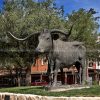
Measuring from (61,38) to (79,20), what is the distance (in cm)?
2134

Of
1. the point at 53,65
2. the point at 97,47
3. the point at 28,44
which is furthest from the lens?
the point at 97,47

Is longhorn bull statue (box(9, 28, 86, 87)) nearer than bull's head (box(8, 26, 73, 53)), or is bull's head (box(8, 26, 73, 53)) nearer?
bull's head (box(8, 26, 73, 53))

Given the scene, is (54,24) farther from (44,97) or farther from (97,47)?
(44,97)

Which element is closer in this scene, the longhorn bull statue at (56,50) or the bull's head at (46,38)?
the bull's head at (46,38)

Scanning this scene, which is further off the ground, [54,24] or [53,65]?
[54,24]

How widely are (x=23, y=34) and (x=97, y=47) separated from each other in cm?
1105

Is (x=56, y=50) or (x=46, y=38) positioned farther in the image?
(x=56, y=50)

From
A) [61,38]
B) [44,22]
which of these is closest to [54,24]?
[44,22]

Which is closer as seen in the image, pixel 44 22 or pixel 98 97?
pixel 98 97

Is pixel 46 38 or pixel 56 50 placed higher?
pixel 46 38

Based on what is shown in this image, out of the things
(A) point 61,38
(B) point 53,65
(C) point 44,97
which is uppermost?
(A) point 61,38

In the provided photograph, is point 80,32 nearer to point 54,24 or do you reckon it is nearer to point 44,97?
point 54,24

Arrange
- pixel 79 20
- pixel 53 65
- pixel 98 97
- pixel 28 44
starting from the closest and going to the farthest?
pixel 98 97 < pixel 53 65 < pixel 28 44 < pixel 79 20

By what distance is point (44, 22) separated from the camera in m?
37.4
